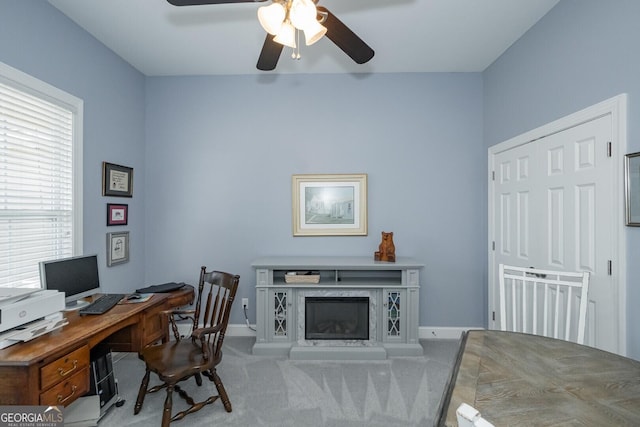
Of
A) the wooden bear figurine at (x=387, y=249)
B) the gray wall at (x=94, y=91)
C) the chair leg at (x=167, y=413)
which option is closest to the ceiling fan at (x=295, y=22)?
the gray wall at (x=94, y=91)

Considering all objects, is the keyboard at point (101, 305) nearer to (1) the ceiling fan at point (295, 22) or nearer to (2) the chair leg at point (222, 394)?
(2) the chair leg at point (222, 394)

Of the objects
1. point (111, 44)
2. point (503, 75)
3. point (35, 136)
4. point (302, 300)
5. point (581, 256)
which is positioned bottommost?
point (302, 300)

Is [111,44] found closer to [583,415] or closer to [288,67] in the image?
[288,67]

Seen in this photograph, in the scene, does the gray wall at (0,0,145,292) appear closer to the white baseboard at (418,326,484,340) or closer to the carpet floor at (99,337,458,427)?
the carpet floor at (99,337,458,427)

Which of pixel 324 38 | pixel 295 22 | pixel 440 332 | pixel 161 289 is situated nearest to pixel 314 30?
pixel 295 22

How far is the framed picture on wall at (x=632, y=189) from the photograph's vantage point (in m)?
1.67

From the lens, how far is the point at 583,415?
919 mm

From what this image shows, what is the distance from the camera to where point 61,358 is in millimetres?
Answer: 1538

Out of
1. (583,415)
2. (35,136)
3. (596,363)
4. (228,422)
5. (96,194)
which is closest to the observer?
(583,415)

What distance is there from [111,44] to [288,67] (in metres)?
1.65

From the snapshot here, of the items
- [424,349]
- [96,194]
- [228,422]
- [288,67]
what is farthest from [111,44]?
[424,349]

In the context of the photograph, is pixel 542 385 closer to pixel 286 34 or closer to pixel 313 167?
pixel 286 34

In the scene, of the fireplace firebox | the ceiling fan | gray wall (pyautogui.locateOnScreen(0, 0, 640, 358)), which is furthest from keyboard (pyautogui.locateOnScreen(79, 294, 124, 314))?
the ceiling fan

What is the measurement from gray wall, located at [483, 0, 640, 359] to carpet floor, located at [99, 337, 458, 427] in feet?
4.51
